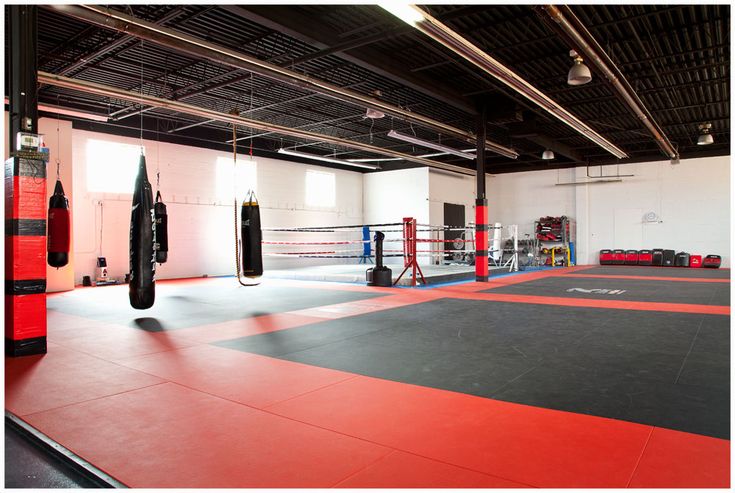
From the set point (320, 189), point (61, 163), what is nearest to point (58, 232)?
point (61, 163)

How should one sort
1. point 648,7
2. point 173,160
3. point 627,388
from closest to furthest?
1. point 627,388
2. point 648,7
3. point 173,160

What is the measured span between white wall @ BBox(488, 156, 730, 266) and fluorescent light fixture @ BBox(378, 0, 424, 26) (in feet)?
51.7

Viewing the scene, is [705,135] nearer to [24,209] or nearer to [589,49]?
[589,49]

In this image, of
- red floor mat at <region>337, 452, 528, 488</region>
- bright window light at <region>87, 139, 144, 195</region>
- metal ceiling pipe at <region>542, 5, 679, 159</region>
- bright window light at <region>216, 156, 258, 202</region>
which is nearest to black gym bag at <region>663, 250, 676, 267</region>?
metal ceiling pipe at <region>542, 5, 679, 159</region>

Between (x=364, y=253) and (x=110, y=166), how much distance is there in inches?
319

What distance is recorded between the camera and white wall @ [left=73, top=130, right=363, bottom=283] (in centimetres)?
1141

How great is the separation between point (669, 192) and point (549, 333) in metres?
15.4

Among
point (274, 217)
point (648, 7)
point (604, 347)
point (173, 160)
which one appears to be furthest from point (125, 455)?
point (274, 217)

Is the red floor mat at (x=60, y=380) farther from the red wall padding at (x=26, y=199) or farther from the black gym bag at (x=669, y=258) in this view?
the black gym bag at (x=669, y=258)

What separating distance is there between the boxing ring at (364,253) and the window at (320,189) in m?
1.09

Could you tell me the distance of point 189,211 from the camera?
13492 millimetres

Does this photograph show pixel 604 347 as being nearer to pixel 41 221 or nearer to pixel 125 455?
pixel 125 455

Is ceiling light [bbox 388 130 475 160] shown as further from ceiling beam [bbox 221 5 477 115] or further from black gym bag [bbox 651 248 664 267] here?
black gym bag [bbox 651 248 664 267]

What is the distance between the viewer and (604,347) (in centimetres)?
441
